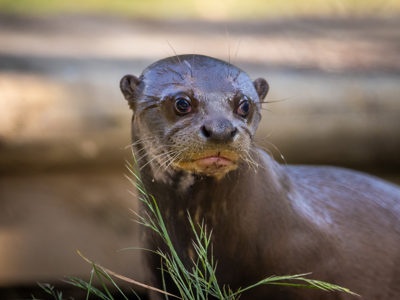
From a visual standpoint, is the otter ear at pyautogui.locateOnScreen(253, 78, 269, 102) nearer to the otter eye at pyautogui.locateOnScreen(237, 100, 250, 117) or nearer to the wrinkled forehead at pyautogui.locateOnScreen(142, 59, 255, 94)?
the wrinkled forehead at pyautogui.locateOnScreen(142, 59, 255, 94)

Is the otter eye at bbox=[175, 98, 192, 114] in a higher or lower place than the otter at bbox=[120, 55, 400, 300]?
higher

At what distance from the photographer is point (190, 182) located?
245 cm

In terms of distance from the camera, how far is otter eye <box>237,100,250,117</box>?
2324mm

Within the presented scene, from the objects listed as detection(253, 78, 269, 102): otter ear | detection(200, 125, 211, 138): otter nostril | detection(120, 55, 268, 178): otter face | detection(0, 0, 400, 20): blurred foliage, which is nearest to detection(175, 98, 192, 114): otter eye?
detection(120, 55, 268, 178): otter face

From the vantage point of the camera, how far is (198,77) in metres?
2.35

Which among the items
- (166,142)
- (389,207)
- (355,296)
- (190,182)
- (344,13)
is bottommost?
(355,296)

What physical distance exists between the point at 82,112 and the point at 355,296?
84.6 inches

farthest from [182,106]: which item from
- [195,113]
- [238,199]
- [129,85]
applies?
[238,199]

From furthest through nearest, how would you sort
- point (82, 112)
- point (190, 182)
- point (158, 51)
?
1. point (158, 51)
2. point (82, 112)
3. point (190, 182)

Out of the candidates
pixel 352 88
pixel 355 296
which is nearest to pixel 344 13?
pixel 352 88

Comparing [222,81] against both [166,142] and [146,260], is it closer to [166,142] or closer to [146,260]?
[166,142]

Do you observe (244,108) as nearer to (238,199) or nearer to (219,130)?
(219,130)

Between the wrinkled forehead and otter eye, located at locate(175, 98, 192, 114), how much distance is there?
56 millimetres

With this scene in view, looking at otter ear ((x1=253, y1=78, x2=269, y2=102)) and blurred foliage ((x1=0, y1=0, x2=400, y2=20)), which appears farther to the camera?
blurred foliage ((x1=0, y1=0, x2=400, y2=20))
